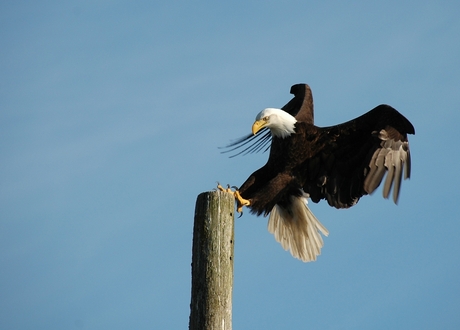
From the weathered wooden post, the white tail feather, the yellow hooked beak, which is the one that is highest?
→ the yellow hooked beak

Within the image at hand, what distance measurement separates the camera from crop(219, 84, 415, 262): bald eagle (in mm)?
5395

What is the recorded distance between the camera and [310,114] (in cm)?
663

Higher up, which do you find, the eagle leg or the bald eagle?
the bald eagle

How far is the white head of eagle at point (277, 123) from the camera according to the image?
5.89 meters

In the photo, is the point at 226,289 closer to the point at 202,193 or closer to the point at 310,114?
the point at 202,193

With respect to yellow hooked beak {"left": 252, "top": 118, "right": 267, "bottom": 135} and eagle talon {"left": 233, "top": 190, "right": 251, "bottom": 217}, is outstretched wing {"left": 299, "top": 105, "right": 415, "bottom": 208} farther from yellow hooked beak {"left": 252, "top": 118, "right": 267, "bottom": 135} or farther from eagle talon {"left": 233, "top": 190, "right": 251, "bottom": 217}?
eagle talon {"left": 233, "top": 190, "right": 251, "bottom": 217}

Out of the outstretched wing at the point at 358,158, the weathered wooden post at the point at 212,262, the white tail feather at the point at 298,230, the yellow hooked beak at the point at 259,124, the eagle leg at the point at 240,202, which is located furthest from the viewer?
the white tail feather at the point at 298,230

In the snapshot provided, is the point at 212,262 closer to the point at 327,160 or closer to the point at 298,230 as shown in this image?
the point at 327,160

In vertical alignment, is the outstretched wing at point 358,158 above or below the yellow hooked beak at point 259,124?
below

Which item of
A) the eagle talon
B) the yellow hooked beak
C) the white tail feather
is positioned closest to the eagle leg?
the eagle talon

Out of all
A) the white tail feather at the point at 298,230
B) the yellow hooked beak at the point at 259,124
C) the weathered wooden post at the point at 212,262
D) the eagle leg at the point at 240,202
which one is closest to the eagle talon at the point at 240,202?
the eagle leg at the point at 240,202

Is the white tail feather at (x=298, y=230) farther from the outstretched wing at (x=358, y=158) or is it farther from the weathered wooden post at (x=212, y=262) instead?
the weathered wooden post at (x=212, y=262)

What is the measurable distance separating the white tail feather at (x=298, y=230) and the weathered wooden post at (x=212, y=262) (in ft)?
8.54

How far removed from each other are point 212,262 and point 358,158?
94.4 inches
